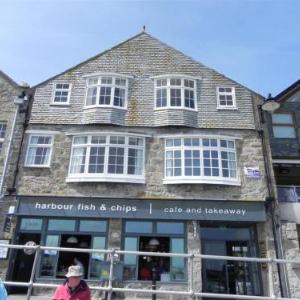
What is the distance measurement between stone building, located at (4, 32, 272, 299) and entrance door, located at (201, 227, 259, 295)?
0.04 m

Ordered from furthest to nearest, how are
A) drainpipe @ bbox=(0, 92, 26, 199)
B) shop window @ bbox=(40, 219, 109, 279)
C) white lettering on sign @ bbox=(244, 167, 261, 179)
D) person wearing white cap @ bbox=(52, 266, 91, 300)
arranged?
white lettering on sign @ bbox=(244, 167, 261, 179), drainpipe @ bbox=(0, 92, 26, 199), shop window @ bbox=(40, 219, 109, 279), person wearing white cap @ bbox=(52, 266, 91, 300)

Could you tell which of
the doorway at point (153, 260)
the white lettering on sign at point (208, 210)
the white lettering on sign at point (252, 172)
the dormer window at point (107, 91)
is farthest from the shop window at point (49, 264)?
the white lettering on sign at point (252, 172)

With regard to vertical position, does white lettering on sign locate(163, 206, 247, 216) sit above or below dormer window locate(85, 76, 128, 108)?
below

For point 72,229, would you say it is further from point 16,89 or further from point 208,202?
point 16,89

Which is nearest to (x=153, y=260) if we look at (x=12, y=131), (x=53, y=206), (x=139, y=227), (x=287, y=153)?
(x=139, y=227)

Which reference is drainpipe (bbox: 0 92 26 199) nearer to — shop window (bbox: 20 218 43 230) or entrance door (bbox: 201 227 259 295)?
shop window (bbox: 20 218 43 230)

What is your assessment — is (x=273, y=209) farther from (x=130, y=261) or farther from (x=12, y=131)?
Answer: (x=12, y=131)

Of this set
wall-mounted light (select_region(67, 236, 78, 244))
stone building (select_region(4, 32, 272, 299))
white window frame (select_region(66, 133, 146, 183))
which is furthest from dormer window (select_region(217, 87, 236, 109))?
wall-mounted light (select_region(67, 236, 78, 244))

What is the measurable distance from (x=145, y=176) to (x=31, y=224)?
523cm

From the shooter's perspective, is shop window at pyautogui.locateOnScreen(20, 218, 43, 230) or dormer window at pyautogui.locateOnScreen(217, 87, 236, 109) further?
dormer window at pyautogui.locateOnScreen(217, 87, 236, 109)

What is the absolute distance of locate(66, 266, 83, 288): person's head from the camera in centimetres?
454

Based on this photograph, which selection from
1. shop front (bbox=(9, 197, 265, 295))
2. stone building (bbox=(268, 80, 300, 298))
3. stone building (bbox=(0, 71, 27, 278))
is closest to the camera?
shop front (bbox=(9, 197, 265, 295))

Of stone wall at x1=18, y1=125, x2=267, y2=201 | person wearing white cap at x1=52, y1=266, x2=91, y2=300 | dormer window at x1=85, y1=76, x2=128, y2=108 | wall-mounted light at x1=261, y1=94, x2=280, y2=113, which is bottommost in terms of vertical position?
person wearing white cap at x1=52, y1=266, x2=91, y2=300

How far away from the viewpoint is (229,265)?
14.1 m
